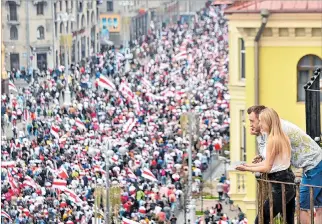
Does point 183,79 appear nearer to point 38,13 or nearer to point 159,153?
point 38,13

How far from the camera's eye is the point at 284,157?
14.2 metres

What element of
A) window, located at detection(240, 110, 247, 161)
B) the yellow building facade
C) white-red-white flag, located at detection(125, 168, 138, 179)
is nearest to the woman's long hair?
the yellow building facade

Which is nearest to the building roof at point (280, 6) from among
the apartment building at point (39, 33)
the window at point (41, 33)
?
the apartment building at point (39, 33)

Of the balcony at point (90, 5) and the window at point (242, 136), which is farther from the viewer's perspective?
the balcony at point (90, 5)

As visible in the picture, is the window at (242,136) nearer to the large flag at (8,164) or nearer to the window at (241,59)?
the window at (241,59)

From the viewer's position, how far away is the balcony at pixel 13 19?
111 metres

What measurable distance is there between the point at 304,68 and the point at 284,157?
19.2 meters

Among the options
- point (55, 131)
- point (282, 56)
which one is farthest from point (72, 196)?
point (55, 131)

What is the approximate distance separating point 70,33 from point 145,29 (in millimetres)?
21229

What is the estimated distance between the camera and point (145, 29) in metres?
136

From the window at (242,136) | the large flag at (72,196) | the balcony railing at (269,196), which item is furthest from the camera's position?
the large flag at (72,196)

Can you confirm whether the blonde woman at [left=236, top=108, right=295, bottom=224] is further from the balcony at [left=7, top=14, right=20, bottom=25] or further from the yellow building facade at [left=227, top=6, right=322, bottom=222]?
the balcony at [left=7, top=14, right=20, bottom=25]

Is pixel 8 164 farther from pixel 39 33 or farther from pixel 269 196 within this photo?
pixel 39 33

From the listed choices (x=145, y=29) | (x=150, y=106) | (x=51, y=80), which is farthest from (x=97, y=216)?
(x=145, y=29)
